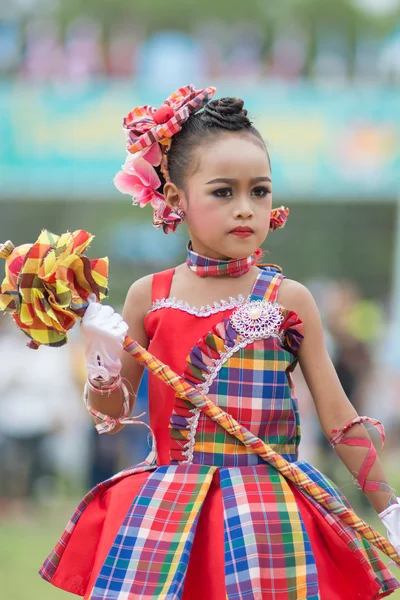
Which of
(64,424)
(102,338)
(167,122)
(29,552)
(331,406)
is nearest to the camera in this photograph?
(102,338)

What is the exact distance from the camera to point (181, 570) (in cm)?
252

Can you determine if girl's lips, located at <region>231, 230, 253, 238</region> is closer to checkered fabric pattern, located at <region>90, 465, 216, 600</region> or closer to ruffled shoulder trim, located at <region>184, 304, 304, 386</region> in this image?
ruffled shoulder trim, located at <region>184, 304, 304, 386</region>

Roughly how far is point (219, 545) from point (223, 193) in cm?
91

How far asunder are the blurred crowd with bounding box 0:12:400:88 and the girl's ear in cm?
1091

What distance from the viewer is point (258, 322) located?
2734 mm

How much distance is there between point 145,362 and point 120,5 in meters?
29.6

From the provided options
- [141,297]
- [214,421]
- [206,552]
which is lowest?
[206,552]

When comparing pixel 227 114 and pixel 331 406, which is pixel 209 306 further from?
pixel 227 114

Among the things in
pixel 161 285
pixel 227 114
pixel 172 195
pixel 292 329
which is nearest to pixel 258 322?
pixel 292 329

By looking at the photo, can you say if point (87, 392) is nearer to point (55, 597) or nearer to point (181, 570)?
point (181, 570)

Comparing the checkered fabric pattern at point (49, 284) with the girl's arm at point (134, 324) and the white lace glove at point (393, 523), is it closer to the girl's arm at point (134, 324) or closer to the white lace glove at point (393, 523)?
the girl's arm at point (134, 324)

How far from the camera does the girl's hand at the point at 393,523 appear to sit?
272 cm

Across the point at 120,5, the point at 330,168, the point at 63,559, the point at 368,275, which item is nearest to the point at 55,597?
the point at 63,559

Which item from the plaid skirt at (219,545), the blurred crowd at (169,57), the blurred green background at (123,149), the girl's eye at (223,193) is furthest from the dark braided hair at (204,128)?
the blurred crowd at (169,57)
